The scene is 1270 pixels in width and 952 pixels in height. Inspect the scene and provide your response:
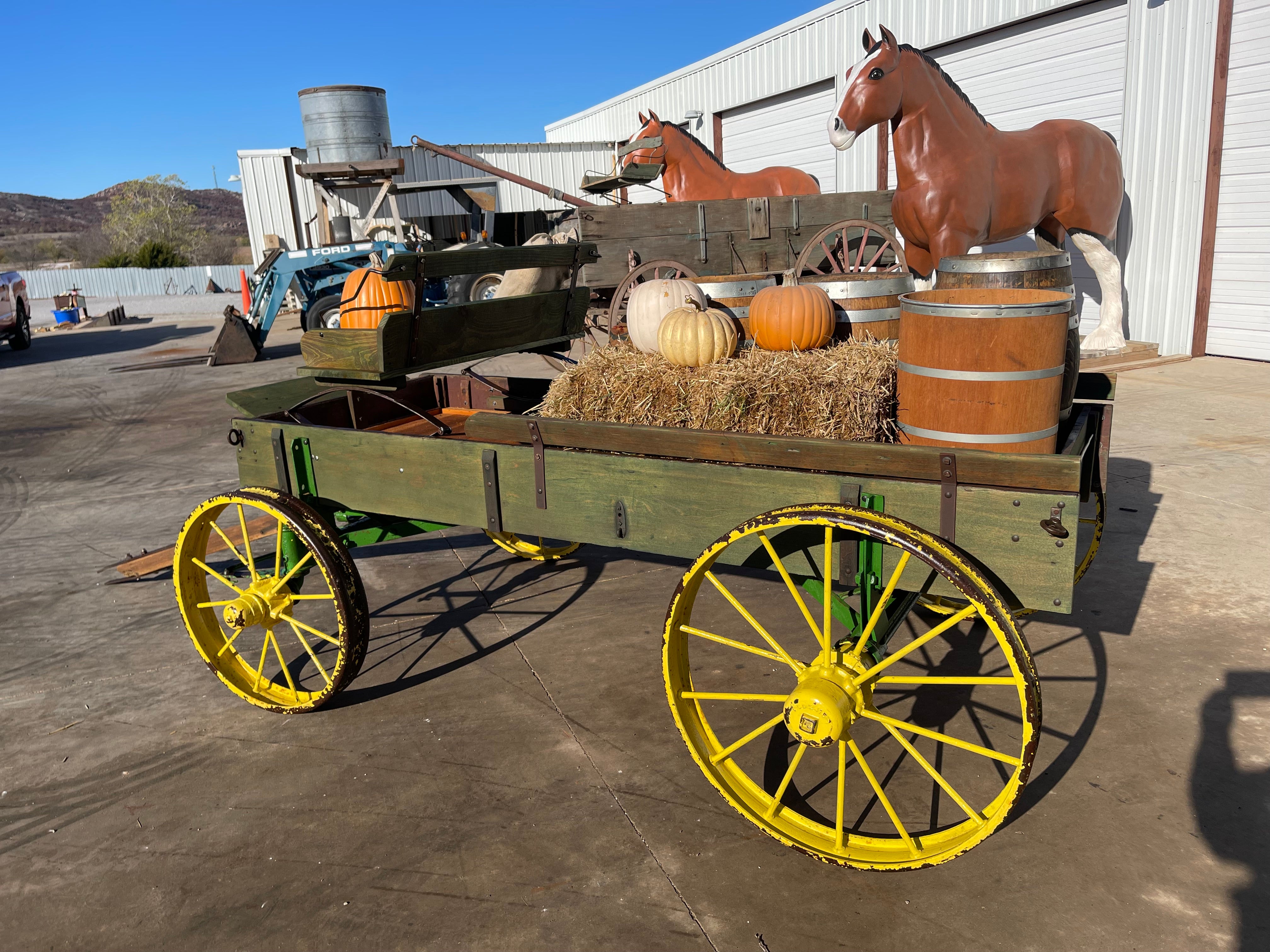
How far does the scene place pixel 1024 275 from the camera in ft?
9.86

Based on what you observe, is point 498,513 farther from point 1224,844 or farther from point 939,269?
point 1224,844

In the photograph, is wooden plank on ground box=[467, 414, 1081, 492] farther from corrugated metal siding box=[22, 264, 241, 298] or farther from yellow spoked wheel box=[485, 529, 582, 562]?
corrugated metal siding box=[22, 264, 241, 298]

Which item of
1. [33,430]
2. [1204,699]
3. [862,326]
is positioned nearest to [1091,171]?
[862,326]

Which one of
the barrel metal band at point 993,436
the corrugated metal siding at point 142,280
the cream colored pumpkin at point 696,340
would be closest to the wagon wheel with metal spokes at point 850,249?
the cream colored pumpkin at point 696,340

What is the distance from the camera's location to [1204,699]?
10.7 feet

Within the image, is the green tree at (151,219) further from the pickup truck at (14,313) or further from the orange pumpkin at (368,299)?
the orange pumpkin at (368,299)

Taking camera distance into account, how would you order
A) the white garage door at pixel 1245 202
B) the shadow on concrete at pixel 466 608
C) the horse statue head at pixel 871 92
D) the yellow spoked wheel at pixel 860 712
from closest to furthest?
1. the yellow spoked wheel at pixel 860 712
2. the shadow on concrete at pixel 466 608
3. the horse statue head at pixel 871 92
4. the white garage door at pixel 1245 202

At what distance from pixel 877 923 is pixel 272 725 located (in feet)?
7.81

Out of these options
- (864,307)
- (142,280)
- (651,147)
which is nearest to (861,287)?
(864,307)

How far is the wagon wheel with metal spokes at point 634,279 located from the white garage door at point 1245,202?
20.7 ft

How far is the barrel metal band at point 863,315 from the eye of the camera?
394 cm

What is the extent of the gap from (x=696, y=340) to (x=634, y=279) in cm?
529

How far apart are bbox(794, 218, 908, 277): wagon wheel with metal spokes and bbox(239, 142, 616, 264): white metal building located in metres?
14.0

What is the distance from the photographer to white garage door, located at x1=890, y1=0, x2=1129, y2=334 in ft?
36.0
